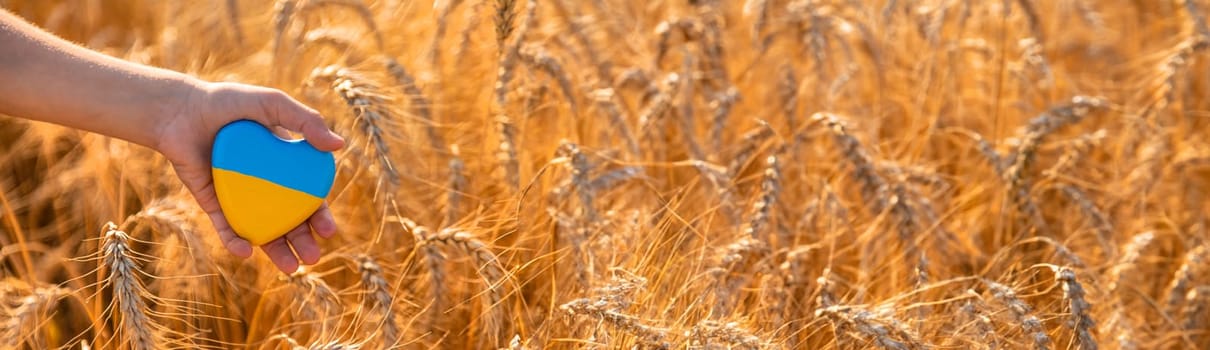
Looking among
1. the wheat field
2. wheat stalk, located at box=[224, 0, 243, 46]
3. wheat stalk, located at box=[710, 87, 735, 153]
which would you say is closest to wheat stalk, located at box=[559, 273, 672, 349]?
the wheat field

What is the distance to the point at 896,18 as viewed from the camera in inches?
123

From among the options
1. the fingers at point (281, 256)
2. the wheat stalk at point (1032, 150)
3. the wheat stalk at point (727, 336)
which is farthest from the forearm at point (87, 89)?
the wheat stalk at point (1032, 150)

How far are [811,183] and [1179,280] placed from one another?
2.39ft

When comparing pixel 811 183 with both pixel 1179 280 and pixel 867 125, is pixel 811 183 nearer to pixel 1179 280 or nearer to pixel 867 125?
pixel 867 125

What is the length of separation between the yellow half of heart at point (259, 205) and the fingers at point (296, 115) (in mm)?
84

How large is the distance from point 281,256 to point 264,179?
161 mm

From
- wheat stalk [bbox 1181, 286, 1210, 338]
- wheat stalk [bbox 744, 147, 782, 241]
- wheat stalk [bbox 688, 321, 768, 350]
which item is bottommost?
wheat stalk [bbox 1181, 286, 1210, 338]

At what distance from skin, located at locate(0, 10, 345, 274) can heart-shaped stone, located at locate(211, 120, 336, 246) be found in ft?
0.11

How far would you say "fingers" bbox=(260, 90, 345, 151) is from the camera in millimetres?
1373

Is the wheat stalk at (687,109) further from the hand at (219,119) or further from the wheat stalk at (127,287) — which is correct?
the wheat stalk at (127,287)

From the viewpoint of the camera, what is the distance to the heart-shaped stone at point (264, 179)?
134 centimetres

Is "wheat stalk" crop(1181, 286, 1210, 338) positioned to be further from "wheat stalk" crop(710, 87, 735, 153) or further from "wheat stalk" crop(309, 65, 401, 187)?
"wheat stalk" crop(309, 65, 401, 187)

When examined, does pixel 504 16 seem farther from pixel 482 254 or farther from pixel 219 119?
pixel 219 119

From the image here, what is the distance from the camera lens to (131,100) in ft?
4.47
